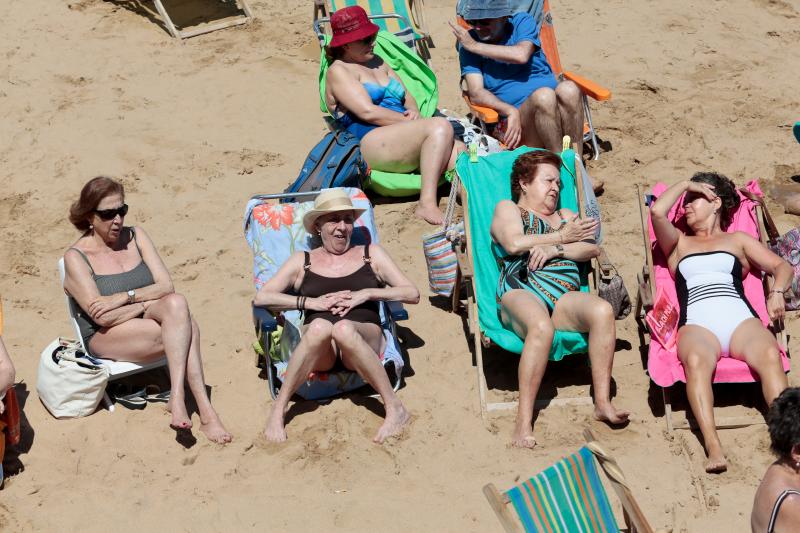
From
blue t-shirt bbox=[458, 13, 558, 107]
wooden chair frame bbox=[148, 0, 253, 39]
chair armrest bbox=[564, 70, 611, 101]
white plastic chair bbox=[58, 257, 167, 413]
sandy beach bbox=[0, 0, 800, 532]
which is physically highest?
blue t-shirt bbox=[458, 13, 558, 107]

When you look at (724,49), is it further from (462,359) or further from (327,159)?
(462,359)

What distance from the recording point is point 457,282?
22.6 ft

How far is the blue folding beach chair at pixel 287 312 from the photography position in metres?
6.22

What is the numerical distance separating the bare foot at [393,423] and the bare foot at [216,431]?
0.77 metres

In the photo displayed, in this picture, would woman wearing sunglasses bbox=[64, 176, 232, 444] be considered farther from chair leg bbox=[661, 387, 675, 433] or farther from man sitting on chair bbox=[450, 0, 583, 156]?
man sitting on chair bbox=[450, 0, 583, 156]

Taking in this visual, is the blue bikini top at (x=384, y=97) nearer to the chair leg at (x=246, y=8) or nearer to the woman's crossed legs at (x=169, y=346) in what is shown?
the woman's crossed legs at (x=169, y=346)

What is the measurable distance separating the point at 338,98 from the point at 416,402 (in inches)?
105

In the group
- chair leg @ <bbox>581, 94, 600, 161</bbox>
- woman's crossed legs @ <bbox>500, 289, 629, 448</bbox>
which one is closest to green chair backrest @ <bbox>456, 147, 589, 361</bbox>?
woman's crossed legs @ <bbox>500, 289, 629, 448</bbox>

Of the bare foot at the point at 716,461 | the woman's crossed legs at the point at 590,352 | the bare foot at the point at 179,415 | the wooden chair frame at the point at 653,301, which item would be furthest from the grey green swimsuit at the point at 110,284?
the bare foot at the point at 716,461

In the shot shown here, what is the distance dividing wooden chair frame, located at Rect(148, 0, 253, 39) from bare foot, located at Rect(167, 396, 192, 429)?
5.36 m

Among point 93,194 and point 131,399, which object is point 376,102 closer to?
point 93,194

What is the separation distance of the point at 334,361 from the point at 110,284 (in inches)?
50.1

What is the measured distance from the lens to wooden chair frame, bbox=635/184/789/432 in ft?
19.6

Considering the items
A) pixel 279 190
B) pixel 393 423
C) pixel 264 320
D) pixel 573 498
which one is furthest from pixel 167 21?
pixel 573 498
